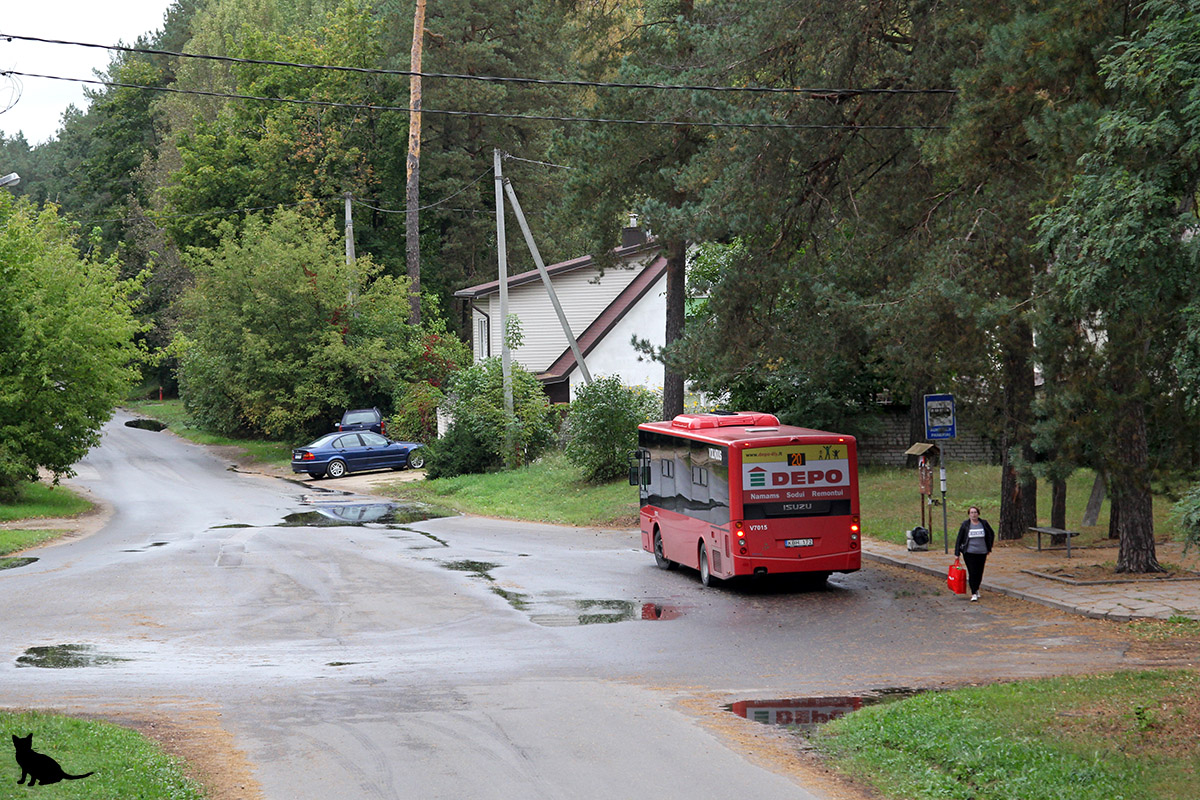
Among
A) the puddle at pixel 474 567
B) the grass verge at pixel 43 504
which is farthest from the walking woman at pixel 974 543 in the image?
the grass verge at pixel 43 504

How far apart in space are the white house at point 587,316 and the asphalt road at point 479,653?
18853 millimetres

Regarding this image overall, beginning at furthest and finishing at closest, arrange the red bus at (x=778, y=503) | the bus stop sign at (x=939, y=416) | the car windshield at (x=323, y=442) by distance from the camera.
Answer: the car windshield at (x=323, y=442) → the bus stop sign at (x=939, y=416) → the red bus at (x=778, y=503)

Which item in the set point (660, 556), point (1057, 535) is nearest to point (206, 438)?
point (660, 556)

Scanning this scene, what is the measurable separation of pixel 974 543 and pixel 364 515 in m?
18.7

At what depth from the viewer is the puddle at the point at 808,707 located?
35.9 feet

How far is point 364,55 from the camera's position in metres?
60.2

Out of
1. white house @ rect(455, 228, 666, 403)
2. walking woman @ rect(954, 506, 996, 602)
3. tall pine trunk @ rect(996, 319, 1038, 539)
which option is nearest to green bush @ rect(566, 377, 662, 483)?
white house @ rect(455, 228, 666, 403)

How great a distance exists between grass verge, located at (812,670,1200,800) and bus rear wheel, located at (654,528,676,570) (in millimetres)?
10460

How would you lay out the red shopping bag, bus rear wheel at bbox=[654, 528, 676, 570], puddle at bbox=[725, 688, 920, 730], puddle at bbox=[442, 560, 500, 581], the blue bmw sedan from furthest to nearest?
1. the blue bmw sedan
2. bus rear wheel at bbox=[654, 528, 676, 570]
3. puddle at bbox=[442, 560, 500, 581]
4. the red shopping bag
5. puddle at bbox=[725, 688, 920, 730]

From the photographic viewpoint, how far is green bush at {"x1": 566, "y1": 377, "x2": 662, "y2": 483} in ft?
108

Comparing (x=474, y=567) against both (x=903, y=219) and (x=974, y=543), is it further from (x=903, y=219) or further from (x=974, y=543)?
(x=903, y=219)

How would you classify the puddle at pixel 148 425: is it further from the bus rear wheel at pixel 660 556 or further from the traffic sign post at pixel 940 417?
the traffic sign post at pixel 940 417

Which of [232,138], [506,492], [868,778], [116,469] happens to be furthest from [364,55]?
[868,778]

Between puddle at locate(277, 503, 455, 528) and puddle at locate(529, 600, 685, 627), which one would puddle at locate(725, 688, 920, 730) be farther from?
→ puddle at locate(277, 503, 455, 528)
